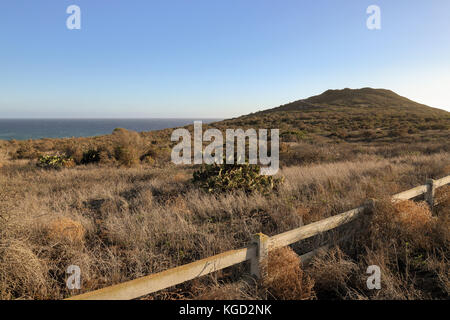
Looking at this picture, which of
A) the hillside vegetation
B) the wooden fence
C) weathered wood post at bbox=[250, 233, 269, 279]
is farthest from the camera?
the hillside vegetation

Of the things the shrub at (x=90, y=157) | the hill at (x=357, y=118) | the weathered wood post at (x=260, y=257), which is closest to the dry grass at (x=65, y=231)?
the weathered wood post at (x=260, y=257)

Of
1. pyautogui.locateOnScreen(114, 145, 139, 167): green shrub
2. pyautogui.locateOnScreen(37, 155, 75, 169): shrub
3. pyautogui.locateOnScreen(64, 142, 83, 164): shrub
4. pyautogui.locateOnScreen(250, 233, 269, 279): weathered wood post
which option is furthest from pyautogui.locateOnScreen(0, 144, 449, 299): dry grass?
pyautogui.locateOnScreen(64, 142, 83, 164): shrub

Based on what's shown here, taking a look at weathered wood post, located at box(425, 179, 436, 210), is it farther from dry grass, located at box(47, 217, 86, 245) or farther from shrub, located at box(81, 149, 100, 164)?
shrub, located at box(81, 149, 100, 164)

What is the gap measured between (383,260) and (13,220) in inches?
195

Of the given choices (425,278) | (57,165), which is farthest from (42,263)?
(57,165)

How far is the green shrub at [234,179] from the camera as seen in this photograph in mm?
6766

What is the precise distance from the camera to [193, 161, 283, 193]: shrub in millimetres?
6770

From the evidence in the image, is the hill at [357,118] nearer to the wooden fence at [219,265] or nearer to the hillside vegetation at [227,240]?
the hillside vegetation at [227,240]

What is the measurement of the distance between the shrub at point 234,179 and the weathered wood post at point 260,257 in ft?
12.5

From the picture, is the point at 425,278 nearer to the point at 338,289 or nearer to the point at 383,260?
the point at 383,260
